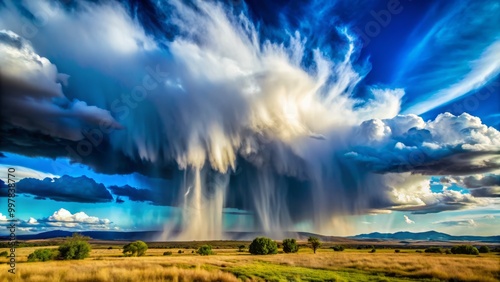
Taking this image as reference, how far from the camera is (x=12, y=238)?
89.4ft

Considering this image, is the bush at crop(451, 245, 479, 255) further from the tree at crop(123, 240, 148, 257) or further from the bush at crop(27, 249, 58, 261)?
the bush at crop(27, 249, 58, 261)

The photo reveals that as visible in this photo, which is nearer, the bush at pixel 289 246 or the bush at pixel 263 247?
the bush at pixel 263 247

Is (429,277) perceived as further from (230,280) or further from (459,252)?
(459,252)

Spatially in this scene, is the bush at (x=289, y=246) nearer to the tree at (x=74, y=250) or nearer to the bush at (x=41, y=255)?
the tree at (x=74, y=250)

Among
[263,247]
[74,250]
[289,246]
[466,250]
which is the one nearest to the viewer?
[74,250]

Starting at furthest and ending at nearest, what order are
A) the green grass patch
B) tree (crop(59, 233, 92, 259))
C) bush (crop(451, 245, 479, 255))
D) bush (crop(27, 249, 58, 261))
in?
bush (crop(451, 245, 479, 255)) < tree (crop(59, 233, 92, 259)) < bush (crop(27, 249, 58, 261)) < the green grass patch

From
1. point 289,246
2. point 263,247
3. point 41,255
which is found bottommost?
point 289,246

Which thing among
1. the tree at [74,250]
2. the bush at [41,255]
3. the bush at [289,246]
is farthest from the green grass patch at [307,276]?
the bush at [289,246]

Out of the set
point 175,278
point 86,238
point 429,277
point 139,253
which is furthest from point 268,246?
point 175,278

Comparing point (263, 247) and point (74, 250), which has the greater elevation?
point (74, 250)

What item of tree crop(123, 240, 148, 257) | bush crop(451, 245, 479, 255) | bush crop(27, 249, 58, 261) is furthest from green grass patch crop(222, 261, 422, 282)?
bush crop(451, 245, 479, 255)

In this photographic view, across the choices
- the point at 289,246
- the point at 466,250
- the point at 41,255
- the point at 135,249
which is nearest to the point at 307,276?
the point at 41,255

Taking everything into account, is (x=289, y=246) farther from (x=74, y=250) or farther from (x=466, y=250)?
(x=74, y=250)

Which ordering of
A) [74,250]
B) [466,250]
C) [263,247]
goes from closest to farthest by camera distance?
1. [74,250]
2. [466,250]
3. [263,247]
